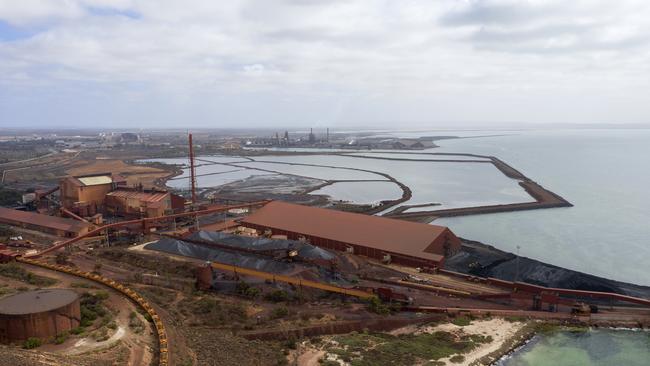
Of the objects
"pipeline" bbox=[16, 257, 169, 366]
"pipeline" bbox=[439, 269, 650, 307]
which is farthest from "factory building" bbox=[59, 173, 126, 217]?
"pipeline" bbox=[439, 269, 650, 307]

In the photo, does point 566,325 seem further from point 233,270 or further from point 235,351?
point 233,270

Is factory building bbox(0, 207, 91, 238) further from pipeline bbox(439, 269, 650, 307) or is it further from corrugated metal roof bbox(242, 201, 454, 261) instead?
pipeline bbox(439, 269, 650, 307)

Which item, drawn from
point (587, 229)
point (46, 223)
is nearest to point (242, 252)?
point (46, 223)

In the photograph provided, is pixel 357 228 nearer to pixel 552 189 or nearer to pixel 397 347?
pixel 397 347

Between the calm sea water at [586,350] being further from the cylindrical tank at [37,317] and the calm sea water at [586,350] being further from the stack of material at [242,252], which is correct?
the cylindrical tank at [37,317]

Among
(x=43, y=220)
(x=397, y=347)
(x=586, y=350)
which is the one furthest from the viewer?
(x=43, y=220)

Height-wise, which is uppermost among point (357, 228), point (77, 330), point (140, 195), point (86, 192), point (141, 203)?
point (86, 192)

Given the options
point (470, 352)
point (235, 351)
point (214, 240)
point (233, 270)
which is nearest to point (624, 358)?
point (470, 352)
